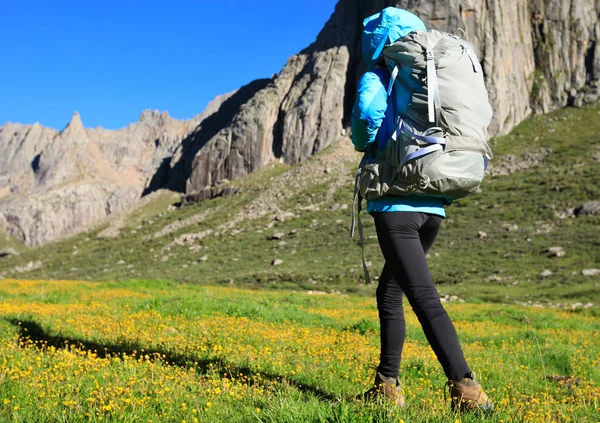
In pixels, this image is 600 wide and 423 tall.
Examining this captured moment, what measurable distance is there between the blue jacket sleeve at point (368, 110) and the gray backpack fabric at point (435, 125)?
13 centimetres

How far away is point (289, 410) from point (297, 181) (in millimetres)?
93104

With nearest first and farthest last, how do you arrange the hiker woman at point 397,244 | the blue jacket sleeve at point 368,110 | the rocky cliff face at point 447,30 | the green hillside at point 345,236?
the hiker woman at point 397,244, the blue jacket sleeve at point 368,110, the green hillside at point 345,236, the rocky cliff face at point 447,30

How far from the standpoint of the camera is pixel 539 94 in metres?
98.9

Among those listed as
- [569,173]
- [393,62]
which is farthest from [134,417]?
[569,173]

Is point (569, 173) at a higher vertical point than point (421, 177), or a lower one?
higher

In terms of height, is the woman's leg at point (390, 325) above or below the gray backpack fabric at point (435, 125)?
below

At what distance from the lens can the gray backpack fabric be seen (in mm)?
3695

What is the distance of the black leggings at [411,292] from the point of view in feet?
12.0

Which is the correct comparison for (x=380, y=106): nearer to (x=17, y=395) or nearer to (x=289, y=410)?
(x=289, y=410)

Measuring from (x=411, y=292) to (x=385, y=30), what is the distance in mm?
2113

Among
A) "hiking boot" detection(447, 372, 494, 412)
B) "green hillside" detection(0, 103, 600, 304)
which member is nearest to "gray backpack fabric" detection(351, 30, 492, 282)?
"hiking boot" detection(447, 372, 494, 412)

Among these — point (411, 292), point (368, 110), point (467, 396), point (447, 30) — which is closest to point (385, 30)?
point (368, 110)

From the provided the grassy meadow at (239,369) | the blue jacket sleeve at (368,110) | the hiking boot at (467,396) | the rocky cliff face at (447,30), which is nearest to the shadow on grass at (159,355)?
the grassy meadow at (239,369)

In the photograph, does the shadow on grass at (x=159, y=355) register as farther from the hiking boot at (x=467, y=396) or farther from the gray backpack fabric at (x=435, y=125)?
the gray backpack fabric at (x=435, y=125)
